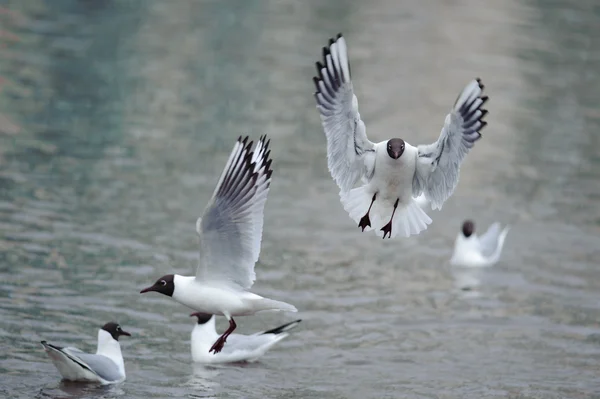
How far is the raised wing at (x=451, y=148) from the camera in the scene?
9195mm

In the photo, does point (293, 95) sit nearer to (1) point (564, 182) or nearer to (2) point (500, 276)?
(1) point (564, 182)

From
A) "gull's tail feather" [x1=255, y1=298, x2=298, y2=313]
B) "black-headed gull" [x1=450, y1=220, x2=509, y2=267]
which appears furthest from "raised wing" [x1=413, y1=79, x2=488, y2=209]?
"black-headed gull" [x1=450, y1=220, x2=509, y2=267]

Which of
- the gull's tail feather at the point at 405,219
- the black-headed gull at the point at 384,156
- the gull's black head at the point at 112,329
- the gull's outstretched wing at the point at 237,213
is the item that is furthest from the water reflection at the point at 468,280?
the gull's outstretched wing at the point at 237,213

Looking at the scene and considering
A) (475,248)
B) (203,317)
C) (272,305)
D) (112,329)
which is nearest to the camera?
(272,305)

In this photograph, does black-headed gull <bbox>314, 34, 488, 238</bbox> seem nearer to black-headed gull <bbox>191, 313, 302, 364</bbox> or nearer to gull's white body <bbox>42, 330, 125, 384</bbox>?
black-headed gull <bbox>191, 313, 302, 364</bbox>

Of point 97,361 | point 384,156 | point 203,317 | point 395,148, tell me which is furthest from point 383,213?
point 97,361

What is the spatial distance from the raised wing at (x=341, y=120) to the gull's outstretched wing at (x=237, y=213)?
2.33 ft

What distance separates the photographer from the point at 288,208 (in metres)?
16.9

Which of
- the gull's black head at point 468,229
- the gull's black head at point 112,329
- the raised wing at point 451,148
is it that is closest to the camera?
the raised wing at point 451,148

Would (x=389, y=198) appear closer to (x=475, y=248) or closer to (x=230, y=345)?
(x=230, y=345)

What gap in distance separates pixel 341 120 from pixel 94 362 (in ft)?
9.95

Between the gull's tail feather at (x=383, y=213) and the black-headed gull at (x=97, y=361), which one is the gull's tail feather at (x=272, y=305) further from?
the black-headed gull at (x=97, y=361)

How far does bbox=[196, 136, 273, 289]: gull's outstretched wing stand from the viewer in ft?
29.4

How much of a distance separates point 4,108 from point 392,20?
52.0 ft
